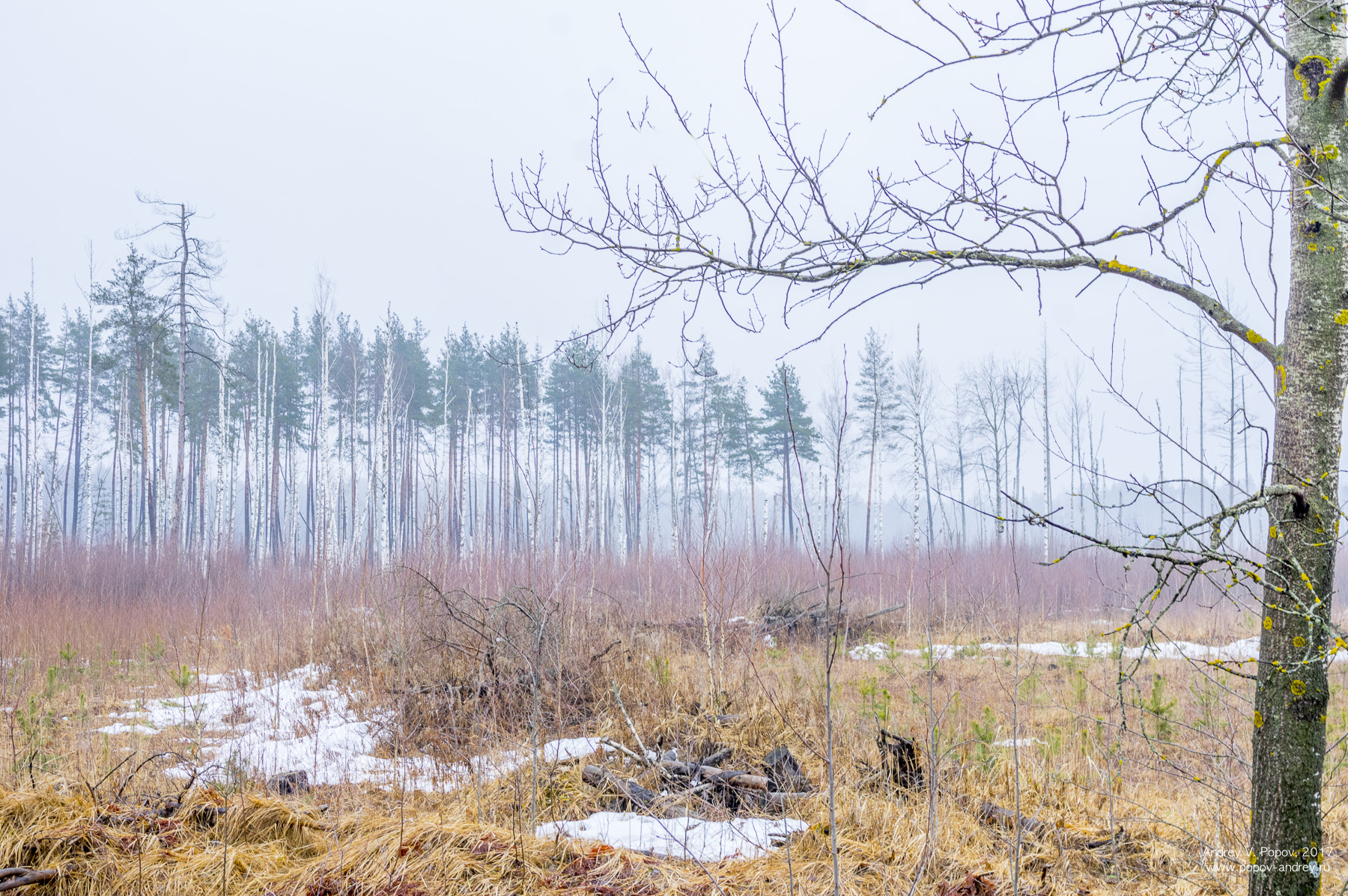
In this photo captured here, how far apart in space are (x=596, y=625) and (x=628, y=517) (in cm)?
2477

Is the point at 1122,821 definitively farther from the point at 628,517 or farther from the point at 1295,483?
the point at 628,517

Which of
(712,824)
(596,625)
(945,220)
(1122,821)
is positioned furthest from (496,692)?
(945,220)

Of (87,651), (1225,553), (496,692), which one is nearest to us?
(1225,553)

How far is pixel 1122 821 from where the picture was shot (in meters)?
3.85

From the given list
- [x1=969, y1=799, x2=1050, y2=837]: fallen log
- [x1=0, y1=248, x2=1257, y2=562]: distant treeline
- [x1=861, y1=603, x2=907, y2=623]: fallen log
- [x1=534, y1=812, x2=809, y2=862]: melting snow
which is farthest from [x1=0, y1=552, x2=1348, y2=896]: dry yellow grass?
[x1=0, y1=248, x2=1257, y2=562]: distant treeline

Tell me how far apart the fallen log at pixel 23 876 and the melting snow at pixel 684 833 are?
1.84 metres

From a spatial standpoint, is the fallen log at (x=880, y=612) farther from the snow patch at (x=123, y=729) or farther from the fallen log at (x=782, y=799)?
the snow patch at (x=123, y=729)

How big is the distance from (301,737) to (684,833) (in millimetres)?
3971

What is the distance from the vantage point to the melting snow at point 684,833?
3.40m

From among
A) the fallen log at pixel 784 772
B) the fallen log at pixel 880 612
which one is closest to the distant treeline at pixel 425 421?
the fallen log at pixel 880 612

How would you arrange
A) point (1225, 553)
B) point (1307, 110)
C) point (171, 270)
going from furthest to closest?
point (171, 270) → point (1307, 110) → point (1225, 553)

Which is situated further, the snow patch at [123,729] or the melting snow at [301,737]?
the snow patch at [123,729]

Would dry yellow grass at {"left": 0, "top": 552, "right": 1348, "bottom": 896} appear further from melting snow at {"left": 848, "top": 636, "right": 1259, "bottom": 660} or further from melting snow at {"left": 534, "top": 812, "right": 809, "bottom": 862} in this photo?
melting snow at {"left": 848, "top": 636, "right": 1259, "bottom": 660}

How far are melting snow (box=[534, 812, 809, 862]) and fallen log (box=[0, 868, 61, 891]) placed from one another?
6.02ft
